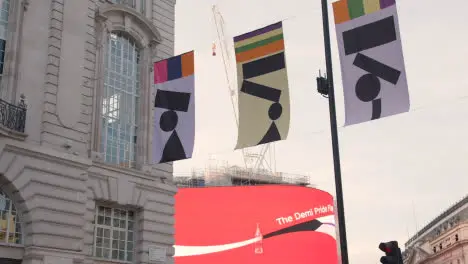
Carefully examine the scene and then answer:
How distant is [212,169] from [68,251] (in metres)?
59.7

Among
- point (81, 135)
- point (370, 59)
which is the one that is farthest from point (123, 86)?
point (370, 59)

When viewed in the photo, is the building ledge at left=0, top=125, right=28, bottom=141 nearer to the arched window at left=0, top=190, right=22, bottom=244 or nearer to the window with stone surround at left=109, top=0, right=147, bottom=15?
Result: the arched window at left=0, top=190, right=22, bottom=244

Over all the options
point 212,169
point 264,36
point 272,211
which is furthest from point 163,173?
point 212,169

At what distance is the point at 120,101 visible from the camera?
2347 centimetres

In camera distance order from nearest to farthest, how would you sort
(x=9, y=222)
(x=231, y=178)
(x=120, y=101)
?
(x=9, y=222) → (x=120, y=101) → (x=231, y=178)

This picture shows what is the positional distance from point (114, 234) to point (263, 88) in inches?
392

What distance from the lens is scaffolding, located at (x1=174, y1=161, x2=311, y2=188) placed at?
7681 centimetres

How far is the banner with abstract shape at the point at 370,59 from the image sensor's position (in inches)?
497

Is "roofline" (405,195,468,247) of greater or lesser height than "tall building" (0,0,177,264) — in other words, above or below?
above

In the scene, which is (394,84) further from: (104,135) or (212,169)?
(212,169)

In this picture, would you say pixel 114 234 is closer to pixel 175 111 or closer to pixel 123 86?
pixel 123 86

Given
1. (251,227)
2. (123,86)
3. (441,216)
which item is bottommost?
(251,227)

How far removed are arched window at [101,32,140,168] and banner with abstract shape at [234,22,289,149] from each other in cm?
879

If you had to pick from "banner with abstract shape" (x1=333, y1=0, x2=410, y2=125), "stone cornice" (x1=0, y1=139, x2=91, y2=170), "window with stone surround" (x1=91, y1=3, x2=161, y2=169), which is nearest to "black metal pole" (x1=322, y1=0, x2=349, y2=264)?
"banner with abstract shape" (x1=333, y1=0, x2=410, y2=125)
